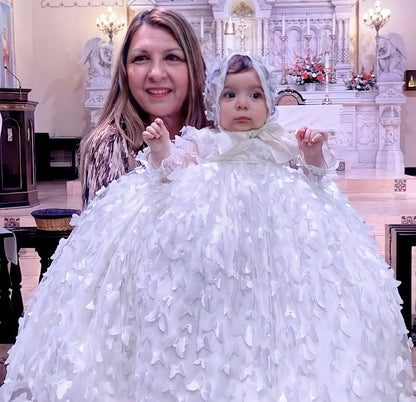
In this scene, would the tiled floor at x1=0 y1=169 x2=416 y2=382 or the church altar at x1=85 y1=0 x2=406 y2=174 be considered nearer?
the tiled floor at x1=0 y1=169 x2=416 y2=382

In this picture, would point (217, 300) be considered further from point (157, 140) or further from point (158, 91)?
point (158, 91)

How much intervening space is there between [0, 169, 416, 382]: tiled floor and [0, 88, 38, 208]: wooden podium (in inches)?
8.0

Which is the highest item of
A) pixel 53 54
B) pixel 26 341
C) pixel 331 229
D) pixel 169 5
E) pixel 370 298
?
pixel 169 5

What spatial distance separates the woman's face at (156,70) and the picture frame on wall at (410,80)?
10.1 metres

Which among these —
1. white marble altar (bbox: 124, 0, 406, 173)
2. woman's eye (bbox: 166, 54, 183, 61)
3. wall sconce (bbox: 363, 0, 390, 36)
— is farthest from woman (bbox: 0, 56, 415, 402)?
wall sconce (bbox: 363, 0, 390, 36)

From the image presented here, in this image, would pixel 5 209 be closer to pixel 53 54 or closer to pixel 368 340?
pixel 53 54

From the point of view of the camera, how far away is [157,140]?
59.5 inches

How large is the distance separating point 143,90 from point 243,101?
323 mm

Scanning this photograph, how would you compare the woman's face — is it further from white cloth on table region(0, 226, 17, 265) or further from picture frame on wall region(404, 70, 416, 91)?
picture frame on wall region(404, 70, 416, 91)

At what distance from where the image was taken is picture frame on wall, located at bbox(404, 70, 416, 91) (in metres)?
11.2

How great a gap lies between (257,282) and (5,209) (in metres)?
6.84

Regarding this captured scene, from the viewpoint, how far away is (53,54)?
11633 mm

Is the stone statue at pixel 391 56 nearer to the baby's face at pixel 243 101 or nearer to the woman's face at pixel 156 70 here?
the woman's face at pixel 156 70

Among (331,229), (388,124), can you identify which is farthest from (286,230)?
(388,124)
